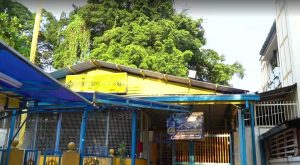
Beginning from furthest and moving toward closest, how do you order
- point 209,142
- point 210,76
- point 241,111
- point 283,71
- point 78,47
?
point 210,76, point 78,47, point 283,71, point 209,142, point 241,111

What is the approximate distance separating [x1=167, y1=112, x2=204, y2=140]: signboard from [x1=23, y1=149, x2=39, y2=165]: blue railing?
170 inches

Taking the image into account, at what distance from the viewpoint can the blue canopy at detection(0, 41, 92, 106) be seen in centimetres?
463

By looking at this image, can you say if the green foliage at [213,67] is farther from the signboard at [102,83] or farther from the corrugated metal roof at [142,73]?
the signboard at [102,83]

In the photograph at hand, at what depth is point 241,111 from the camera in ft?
33.4

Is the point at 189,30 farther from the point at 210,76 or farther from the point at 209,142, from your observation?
the point at 209,142

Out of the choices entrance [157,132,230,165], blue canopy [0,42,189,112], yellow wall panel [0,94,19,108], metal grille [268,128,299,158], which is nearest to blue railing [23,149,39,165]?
yellow wall panel [0,94,19,108]

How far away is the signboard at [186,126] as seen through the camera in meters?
10.4

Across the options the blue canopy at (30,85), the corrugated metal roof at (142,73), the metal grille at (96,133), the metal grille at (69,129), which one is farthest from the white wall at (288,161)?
the metal grille at (69,129)

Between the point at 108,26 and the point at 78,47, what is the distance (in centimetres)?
283

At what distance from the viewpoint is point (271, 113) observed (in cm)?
1405

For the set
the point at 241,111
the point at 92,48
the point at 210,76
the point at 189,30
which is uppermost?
the point at 189,30

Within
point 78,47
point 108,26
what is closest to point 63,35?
point 78,47

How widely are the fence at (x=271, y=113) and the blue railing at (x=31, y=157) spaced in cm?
874

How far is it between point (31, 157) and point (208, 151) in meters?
5.66
